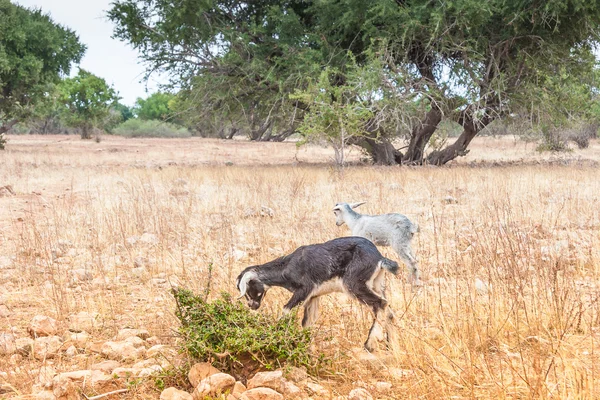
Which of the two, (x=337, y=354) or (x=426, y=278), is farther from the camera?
(x=426, y=278)

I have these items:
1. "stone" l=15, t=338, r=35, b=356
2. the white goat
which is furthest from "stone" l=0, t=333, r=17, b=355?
the white goat

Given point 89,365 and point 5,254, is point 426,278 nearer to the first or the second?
point 89,365

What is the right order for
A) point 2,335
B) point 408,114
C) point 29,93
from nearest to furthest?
1. point 2,335
2. point 408,114
3. point 29,93

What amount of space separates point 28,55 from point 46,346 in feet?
88.4

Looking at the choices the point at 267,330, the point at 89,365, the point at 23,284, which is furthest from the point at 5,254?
the point at 267,330

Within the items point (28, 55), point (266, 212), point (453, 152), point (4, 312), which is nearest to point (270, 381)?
point (4, 312)

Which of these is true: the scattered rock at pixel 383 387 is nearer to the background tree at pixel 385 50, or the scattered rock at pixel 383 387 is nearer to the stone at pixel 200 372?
the stone at pixel 200 372

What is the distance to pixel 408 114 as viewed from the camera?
54.6 ft

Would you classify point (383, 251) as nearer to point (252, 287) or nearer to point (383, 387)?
point (252, 287)

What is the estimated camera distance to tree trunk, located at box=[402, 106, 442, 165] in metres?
19.6

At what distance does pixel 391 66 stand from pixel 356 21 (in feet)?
5.55

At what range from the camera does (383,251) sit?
7.27 metres

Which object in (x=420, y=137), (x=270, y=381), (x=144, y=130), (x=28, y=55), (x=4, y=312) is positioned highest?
(x=28, y=55)

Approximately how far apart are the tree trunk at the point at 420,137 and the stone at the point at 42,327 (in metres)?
16.1
